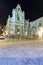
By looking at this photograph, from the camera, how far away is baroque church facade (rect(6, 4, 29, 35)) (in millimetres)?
4625

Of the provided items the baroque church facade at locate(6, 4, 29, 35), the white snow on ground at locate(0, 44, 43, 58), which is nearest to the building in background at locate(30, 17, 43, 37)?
the baroque church facade at locate(6, 4, 29, 35)

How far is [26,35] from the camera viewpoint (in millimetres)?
4719

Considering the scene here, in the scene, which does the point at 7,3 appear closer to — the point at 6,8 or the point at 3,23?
the point at 6,8

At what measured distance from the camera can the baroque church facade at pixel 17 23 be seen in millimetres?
4625

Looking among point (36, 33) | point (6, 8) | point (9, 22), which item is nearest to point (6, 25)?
point (9, 22)

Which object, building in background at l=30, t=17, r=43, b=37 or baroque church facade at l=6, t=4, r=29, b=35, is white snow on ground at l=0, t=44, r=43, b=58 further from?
building in background at l=30, t=17, r=43, b=37

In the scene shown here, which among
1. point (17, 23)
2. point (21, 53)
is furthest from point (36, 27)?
point (21, 53)

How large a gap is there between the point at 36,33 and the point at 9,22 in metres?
1.05

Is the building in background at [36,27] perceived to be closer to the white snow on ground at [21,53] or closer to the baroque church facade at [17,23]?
the baroque church facade at [17,23]

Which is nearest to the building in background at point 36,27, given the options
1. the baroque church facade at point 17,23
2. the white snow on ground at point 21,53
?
the baroque church facade at point 17,23

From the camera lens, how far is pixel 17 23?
475cm

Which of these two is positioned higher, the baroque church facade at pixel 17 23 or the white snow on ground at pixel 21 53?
the baroque church facade at pixel 17 23

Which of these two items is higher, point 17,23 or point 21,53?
point 17,23

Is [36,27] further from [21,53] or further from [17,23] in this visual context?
[21,53]
